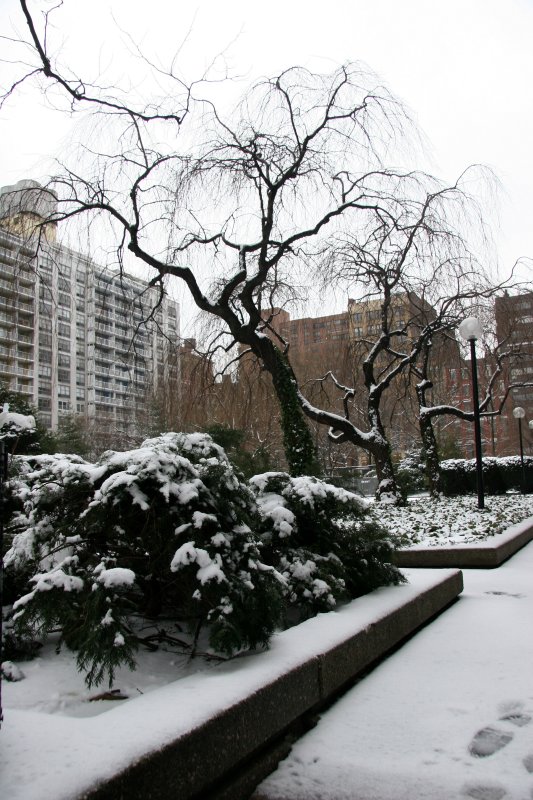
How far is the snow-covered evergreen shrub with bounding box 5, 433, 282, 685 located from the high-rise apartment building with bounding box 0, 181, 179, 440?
277 inches

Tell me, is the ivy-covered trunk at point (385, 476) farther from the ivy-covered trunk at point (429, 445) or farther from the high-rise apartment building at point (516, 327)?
the high-rise apartment building at point (516, 327)

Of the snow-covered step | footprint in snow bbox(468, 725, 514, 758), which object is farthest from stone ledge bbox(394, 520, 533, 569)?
footprint in snow bbox(468, 725, 514, 758)

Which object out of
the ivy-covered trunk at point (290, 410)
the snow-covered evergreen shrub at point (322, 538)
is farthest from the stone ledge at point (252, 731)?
the ivy-covered trunk at point (290, 410)

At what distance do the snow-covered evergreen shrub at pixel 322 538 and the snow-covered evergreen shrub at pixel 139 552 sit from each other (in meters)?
0.57

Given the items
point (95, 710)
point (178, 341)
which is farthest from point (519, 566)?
point (178, 341)

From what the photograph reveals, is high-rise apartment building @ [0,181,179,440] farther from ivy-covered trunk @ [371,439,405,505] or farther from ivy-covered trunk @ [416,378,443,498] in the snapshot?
ivy-covered trunk @ [416,378,443,498]

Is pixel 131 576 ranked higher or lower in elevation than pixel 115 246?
lower

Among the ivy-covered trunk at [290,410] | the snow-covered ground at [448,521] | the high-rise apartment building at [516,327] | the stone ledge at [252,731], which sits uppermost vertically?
the high-rise apartment building at [516,327]

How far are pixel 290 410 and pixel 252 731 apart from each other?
1107 cm

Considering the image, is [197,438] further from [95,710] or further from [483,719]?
[483,719]

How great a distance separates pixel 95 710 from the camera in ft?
8.46

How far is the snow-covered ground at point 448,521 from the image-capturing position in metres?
9.12

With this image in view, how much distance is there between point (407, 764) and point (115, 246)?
10310mm

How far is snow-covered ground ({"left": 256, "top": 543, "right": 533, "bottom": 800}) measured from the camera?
91.7 inches
